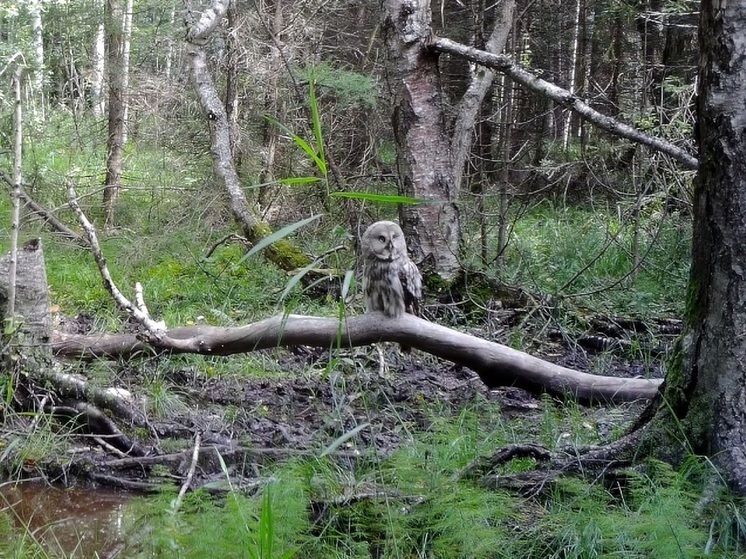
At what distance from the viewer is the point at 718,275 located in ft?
9.01

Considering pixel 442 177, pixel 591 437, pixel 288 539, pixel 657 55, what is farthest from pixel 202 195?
pixel 657 55

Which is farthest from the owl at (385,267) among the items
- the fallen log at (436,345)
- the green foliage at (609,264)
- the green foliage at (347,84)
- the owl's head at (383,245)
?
the green foliage at (347,84)

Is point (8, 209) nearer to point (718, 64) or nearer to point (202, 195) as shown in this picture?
point (202, 195)

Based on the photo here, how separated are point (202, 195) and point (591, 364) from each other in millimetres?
4086

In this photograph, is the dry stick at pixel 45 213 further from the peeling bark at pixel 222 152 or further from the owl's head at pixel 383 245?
the owl's head at pixel 383 245

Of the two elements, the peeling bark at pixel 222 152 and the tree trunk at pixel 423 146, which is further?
the peeling bark at pixel 222 152

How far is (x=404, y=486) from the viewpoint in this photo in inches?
117

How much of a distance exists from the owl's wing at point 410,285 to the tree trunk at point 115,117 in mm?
4396

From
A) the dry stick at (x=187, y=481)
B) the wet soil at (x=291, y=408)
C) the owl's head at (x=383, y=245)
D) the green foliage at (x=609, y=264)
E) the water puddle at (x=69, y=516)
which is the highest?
the owl's head at (x=383, y=245)

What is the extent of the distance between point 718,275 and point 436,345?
1.66 meters

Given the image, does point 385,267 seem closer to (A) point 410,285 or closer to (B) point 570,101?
(A) point 410,285

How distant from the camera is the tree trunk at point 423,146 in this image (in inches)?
231

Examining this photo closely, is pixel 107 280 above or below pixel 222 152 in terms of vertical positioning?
below

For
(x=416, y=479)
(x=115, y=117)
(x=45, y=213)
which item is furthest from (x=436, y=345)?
(x=115, y=117)
